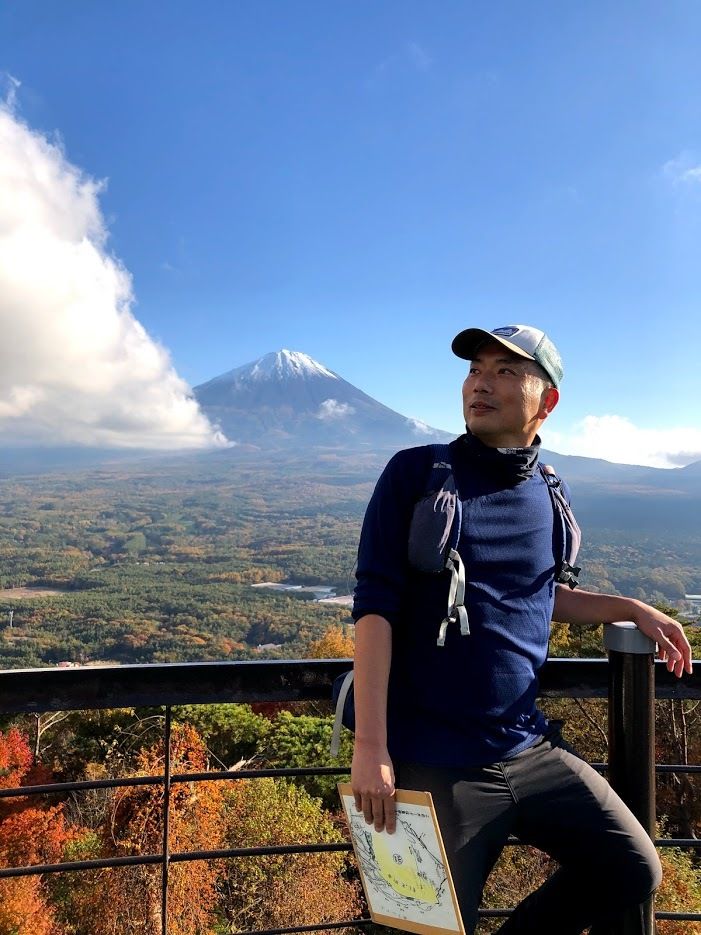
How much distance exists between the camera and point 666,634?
140 centimetres

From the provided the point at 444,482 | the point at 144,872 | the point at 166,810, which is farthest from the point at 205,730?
the point at 444,482

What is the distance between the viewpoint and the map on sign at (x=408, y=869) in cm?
111

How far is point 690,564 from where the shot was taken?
93.9 meters

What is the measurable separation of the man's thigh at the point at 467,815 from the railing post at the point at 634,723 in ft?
1.01

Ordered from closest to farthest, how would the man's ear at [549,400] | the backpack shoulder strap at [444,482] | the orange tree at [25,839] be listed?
the backpack shoulder strap at [444,482], the man's ear at [549,400], the orange tree at [25,839]

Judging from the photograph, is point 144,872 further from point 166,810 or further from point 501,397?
point 501,397

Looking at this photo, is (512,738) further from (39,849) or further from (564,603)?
(39,849)

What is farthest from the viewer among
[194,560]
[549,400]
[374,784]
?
[194,560]

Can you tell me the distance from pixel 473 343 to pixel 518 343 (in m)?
0.09

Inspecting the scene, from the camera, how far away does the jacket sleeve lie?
1.18 meters

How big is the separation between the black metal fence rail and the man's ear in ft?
1.78

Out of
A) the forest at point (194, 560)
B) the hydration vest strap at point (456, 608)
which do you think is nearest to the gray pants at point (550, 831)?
the hydration vest strap at point (456, 608)

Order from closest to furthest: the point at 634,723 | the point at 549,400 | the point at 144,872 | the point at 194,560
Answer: the point at 634,723
the point at 549,400
the point at 144,872
the point at 194,560

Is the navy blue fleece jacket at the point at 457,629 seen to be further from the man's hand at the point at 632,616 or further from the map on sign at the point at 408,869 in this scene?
the man's hand at the point at 632,616
